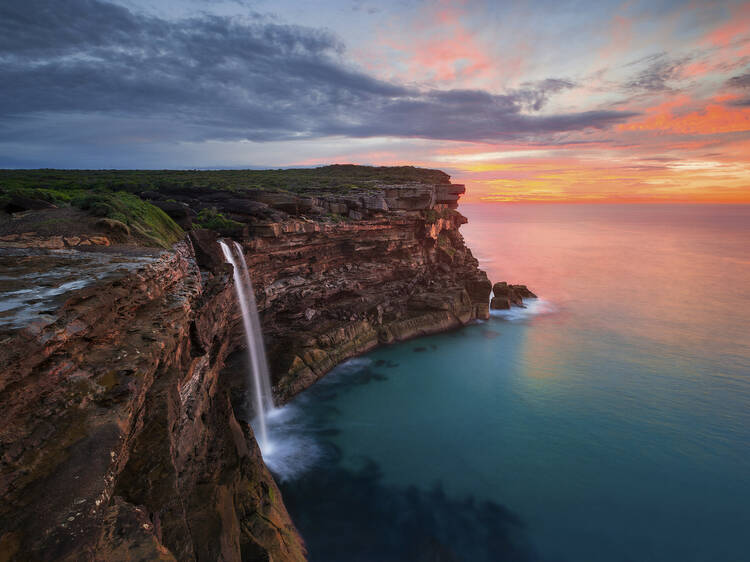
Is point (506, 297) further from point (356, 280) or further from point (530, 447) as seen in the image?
point (530, 447)

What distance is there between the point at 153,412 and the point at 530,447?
1945 centimetres

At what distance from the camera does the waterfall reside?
19594mm

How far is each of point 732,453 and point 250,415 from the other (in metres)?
26.6

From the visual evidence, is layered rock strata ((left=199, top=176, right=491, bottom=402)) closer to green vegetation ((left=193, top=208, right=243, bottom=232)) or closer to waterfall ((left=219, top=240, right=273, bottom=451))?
waterfall ((left=219, top=240, right=273, bottom=451))

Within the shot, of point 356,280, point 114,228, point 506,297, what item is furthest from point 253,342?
point 506,297

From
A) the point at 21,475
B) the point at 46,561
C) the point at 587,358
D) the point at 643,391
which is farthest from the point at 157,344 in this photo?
the point at 587,358

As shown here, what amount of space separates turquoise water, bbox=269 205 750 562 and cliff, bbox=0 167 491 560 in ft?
10.2

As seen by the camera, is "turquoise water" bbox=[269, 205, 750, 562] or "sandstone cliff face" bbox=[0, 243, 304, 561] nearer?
"sandstone cliff face" bbox=[0, 243, 304, 561]

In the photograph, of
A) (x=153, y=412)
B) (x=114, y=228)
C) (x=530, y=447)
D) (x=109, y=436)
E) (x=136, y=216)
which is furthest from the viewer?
(x=530, y=447)

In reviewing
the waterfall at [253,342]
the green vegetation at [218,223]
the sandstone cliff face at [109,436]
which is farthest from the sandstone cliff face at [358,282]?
the sandstone cliff face at [109,436]

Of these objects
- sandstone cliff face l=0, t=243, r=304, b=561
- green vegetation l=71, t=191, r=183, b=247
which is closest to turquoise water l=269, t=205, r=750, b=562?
sandstone cliff face l=0, t=243, r=304, b=561

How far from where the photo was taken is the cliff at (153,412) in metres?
3.97

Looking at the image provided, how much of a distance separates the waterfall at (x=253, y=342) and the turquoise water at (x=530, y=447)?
1.23 metres

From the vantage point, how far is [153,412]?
6004 mm
